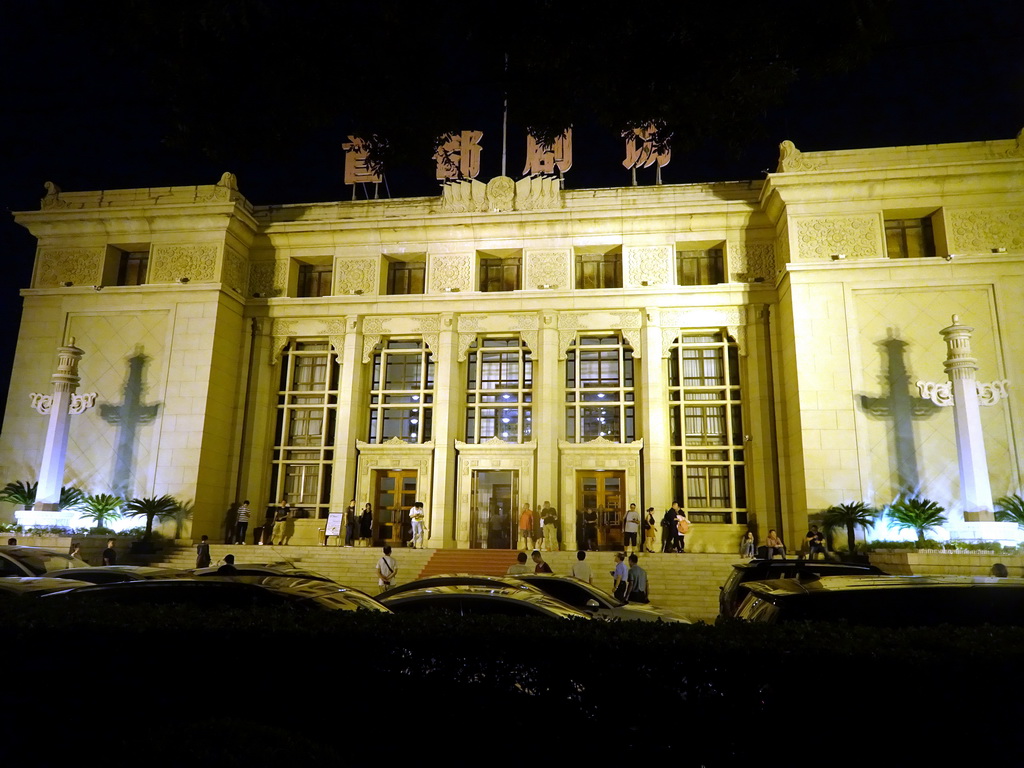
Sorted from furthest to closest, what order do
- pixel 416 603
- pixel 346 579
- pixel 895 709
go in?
pixel 346 579, pixel 416 603, pixel 895 709

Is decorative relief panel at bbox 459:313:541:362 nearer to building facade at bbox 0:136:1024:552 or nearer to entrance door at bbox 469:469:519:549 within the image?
building facade at bbox 0:136:1024:552

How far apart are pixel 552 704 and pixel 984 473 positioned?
17.4 meters

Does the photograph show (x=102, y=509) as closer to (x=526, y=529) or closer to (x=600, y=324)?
(x=526, y=529)

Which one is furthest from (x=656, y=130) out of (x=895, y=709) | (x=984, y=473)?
(x=984, y=473)

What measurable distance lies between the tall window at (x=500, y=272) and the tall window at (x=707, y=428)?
5.94 metres

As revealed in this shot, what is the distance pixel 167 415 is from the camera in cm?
2338

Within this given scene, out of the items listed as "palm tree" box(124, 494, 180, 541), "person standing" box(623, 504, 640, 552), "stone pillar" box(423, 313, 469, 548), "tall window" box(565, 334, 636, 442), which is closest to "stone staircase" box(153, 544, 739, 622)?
"person standing" box(623, 504, 640, 552)

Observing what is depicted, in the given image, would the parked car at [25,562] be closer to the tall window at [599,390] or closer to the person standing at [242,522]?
the person standing at [242,522]

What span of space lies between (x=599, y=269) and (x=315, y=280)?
10.1 meters

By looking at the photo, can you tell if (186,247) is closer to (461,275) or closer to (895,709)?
(461,275)

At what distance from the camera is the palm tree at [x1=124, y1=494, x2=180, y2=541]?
2173 cm

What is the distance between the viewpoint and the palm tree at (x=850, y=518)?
1911 cm

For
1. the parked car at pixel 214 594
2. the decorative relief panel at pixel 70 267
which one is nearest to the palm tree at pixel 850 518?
the parked car at pixel 214 594

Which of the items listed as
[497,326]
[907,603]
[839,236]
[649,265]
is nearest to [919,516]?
[839,236]
